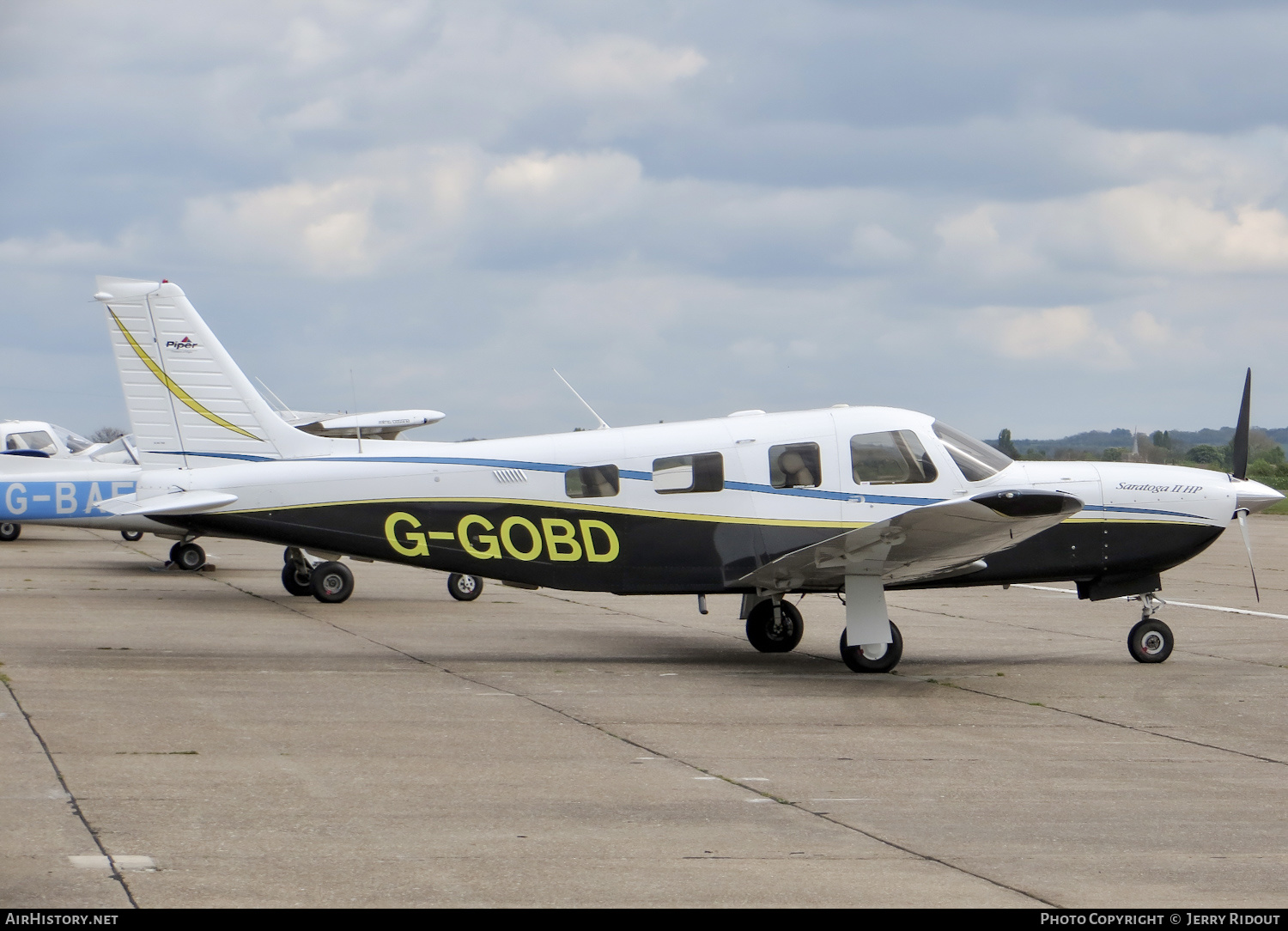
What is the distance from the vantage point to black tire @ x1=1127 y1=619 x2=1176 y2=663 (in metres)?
12.8

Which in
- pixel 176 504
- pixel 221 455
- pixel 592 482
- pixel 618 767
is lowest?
pixel 618 767

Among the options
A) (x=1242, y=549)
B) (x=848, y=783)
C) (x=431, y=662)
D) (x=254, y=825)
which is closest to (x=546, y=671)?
(x=431, y=662)

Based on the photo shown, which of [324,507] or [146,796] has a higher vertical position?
[324,507]

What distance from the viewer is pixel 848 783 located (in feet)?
25.1

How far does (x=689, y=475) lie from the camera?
483 inches

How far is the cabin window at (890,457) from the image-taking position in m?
12.2

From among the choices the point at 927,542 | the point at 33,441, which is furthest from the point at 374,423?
the point at 927,542

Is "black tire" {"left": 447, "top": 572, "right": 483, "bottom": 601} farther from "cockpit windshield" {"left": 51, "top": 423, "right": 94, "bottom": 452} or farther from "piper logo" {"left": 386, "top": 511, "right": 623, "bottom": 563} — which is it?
"cockpit windshield" {"left": 51, "top": 423, "right": 94, "bottom": 452}

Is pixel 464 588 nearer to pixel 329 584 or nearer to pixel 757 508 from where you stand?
pixel 329 584

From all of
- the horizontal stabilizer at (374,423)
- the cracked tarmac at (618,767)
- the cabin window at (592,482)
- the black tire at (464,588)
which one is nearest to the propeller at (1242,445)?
the cracked tarmac at (618,767)

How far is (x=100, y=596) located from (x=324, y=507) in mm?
6354

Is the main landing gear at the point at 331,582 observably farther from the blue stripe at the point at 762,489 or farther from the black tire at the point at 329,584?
the blue stripe at the point at 762,489

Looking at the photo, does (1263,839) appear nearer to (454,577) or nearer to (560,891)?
(560,891)

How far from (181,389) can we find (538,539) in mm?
6505
